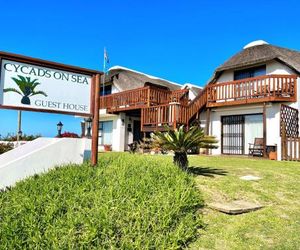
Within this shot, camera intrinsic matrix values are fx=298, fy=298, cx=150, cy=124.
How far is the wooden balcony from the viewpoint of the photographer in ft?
63.5

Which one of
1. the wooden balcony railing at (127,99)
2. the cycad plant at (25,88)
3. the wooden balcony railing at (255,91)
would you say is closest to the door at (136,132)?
the wooden balcony railing at (127,99)

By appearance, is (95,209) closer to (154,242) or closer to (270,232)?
(154,242)

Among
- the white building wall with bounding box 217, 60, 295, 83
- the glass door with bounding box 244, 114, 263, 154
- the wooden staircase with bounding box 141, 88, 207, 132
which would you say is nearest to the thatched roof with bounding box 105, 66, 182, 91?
the wooden staircase with bounding box 141, 88, 207, 132

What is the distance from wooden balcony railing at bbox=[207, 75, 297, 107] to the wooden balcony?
255 cm

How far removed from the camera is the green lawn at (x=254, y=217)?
170 inches

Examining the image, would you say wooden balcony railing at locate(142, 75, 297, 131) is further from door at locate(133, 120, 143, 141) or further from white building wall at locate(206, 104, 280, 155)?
door at locate(133, 120, 143, 141)

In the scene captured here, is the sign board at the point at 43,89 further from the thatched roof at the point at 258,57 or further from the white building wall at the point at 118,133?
the white building wall at the point at 118,133

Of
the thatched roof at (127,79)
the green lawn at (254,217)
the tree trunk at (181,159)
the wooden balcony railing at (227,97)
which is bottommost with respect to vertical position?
the green lawn at (254,217)

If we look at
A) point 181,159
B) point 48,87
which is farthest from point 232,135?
point 48,87

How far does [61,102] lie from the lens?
684 cm

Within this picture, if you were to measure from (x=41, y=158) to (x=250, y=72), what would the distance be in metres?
15.5

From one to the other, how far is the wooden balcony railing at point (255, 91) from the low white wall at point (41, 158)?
11309mm

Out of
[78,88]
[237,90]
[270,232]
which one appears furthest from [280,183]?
[237,90]

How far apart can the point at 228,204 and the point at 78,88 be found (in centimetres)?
427
